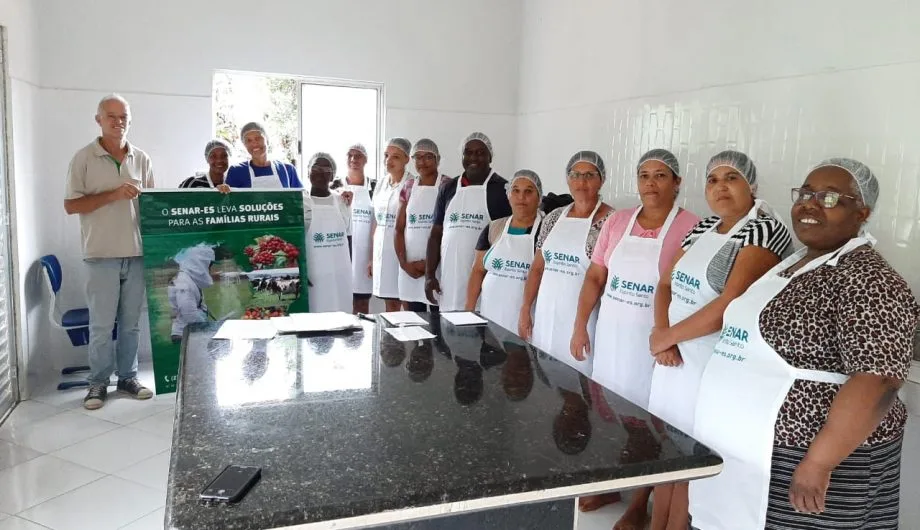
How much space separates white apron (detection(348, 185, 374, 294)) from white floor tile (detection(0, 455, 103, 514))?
1.86m

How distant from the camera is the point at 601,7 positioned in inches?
152

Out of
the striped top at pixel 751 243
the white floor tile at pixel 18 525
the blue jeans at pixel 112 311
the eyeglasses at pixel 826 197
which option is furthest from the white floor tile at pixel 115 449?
the eyeglasses at pixel 826 197

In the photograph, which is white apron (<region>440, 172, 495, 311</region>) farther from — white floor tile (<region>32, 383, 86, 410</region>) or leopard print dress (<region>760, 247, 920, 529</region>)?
white floor tile (<region>32, 383, 86, 410</region>)

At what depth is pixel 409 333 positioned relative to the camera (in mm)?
2096

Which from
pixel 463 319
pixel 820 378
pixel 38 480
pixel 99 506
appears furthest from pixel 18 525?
pixel 820 378

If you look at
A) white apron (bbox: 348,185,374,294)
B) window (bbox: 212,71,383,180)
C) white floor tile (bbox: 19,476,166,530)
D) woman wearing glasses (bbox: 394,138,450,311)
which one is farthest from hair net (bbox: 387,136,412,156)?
white floor tile (bbox: 19,476,166,530)

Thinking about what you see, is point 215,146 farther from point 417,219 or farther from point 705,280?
point 705,280

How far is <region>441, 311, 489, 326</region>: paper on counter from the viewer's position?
225 cm

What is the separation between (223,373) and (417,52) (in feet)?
11.9

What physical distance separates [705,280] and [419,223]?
209 centimetres

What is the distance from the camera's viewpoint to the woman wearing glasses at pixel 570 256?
2730 mm

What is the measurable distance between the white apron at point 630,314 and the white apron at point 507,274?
0.62 m

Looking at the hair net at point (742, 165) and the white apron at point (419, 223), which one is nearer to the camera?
the hair net at point (742, 165)

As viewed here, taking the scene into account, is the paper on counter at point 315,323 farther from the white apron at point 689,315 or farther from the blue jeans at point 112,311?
the blue jeans at point 112,311
